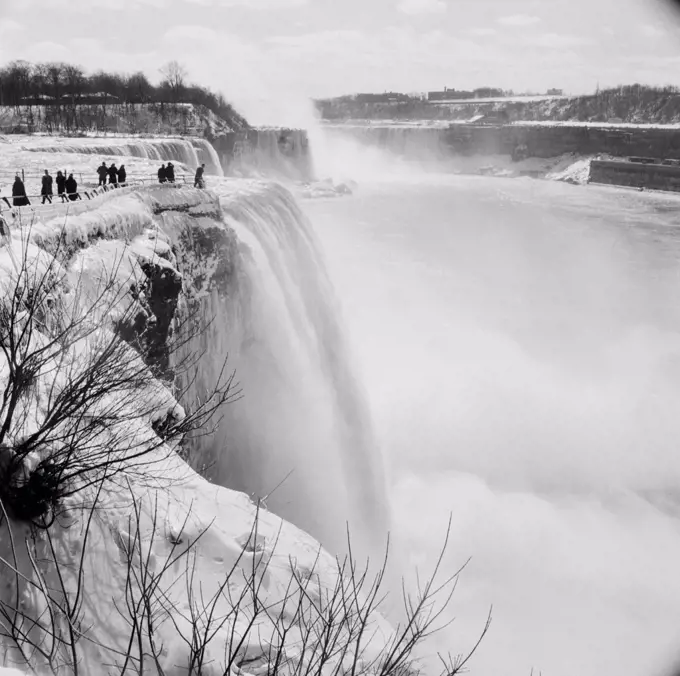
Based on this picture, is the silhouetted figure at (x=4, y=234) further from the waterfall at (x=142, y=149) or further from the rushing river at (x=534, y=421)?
the waterfall at (x=142, y=149)

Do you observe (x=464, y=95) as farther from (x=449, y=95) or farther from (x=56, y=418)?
(x=56, y=418)

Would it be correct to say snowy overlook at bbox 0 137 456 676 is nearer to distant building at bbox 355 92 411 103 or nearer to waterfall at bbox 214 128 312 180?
waterfall at bbox 214 128 312 180

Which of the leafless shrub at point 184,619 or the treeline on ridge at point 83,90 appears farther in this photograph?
the treeline on ridge at point 83,90

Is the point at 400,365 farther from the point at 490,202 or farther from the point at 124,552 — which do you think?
the point at 490,202

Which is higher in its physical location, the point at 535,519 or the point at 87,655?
the point at 87,655

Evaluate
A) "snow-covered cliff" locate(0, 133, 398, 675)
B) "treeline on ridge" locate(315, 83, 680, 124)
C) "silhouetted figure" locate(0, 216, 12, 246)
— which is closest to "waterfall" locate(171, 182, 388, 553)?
"snow-covered cliff" locate(0, 133, 398, 675)

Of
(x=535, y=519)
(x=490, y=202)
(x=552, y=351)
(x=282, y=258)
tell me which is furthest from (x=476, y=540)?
(x=490, y=202)

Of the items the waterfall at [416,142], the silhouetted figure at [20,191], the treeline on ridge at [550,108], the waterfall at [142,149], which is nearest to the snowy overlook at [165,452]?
the silhouetted figure at [20,191]

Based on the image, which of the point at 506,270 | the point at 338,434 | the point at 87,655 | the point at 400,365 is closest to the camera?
the point at 87,655
